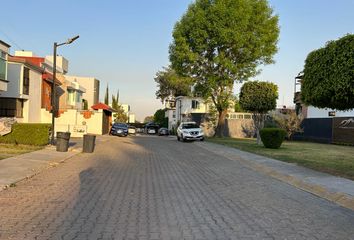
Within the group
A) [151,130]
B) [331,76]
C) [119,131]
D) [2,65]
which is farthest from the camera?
[151,130]

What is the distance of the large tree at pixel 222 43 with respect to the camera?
3656cm

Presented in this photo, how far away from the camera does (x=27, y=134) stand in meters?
21.9

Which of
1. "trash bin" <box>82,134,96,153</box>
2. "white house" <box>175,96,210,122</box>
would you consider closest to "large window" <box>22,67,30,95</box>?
"trash bin" <box>82,134,96,153</box>

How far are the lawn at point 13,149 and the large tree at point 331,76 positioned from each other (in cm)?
1182

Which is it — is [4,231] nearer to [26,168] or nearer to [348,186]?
[26,168]

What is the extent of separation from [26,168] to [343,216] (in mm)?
9959

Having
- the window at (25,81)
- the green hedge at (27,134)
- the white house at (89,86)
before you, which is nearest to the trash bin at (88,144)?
the green hedge at (27,134)

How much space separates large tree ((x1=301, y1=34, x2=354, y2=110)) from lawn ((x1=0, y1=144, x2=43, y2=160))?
1182cm

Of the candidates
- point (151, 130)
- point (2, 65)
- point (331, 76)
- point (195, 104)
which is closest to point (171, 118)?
point (151, 130)

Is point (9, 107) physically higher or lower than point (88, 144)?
Result: higher

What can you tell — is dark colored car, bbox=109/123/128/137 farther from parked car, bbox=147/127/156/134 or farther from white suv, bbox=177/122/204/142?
parked car, bbox=147/127/156/134

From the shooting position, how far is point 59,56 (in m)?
56.8

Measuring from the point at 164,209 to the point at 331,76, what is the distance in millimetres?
6707

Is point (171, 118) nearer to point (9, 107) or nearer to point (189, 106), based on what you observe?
point (189, 106)
